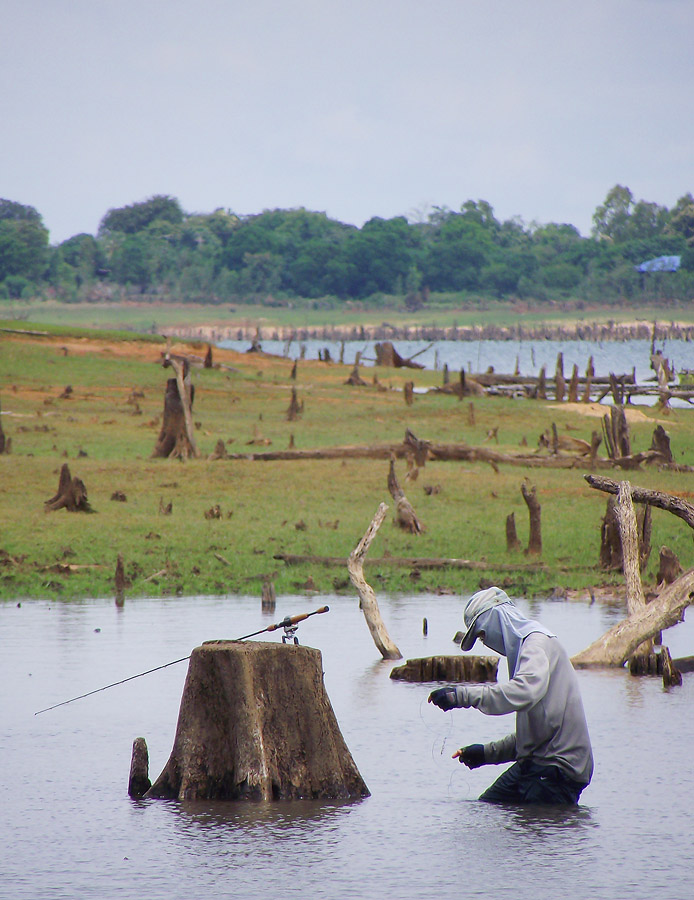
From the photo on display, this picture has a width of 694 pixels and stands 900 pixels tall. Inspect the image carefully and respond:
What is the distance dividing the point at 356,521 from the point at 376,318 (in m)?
132

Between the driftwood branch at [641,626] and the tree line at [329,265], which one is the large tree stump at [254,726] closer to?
the driftwood branch at [641,626]

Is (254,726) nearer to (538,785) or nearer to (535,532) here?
(538,785)

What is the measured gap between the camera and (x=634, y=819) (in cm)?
939

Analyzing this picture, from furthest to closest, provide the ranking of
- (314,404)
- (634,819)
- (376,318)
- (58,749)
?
(376,318)
(314,404)
(58,749)
(634,819)

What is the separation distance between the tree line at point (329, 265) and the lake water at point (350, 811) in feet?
459

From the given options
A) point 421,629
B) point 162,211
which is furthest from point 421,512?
point 162,211

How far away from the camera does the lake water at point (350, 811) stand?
808 centimetres

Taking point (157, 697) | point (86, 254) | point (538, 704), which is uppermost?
point (86, 254)

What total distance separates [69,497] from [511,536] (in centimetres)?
755

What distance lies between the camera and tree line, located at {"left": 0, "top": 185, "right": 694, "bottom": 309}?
15862 cm

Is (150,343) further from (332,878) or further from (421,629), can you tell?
(332,878)

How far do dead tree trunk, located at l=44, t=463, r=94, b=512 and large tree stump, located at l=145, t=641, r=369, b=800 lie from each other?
1508 centimetres

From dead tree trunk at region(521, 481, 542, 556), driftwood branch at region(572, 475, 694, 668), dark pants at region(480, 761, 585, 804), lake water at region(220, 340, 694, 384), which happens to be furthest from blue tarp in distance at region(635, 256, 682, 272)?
dark pants at region(480, 761, 585, 804)

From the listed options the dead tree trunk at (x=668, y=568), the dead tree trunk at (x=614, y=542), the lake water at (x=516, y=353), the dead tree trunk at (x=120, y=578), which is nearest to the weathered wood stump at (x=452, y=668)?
the dead tree trunk at (x=668, y=568)
